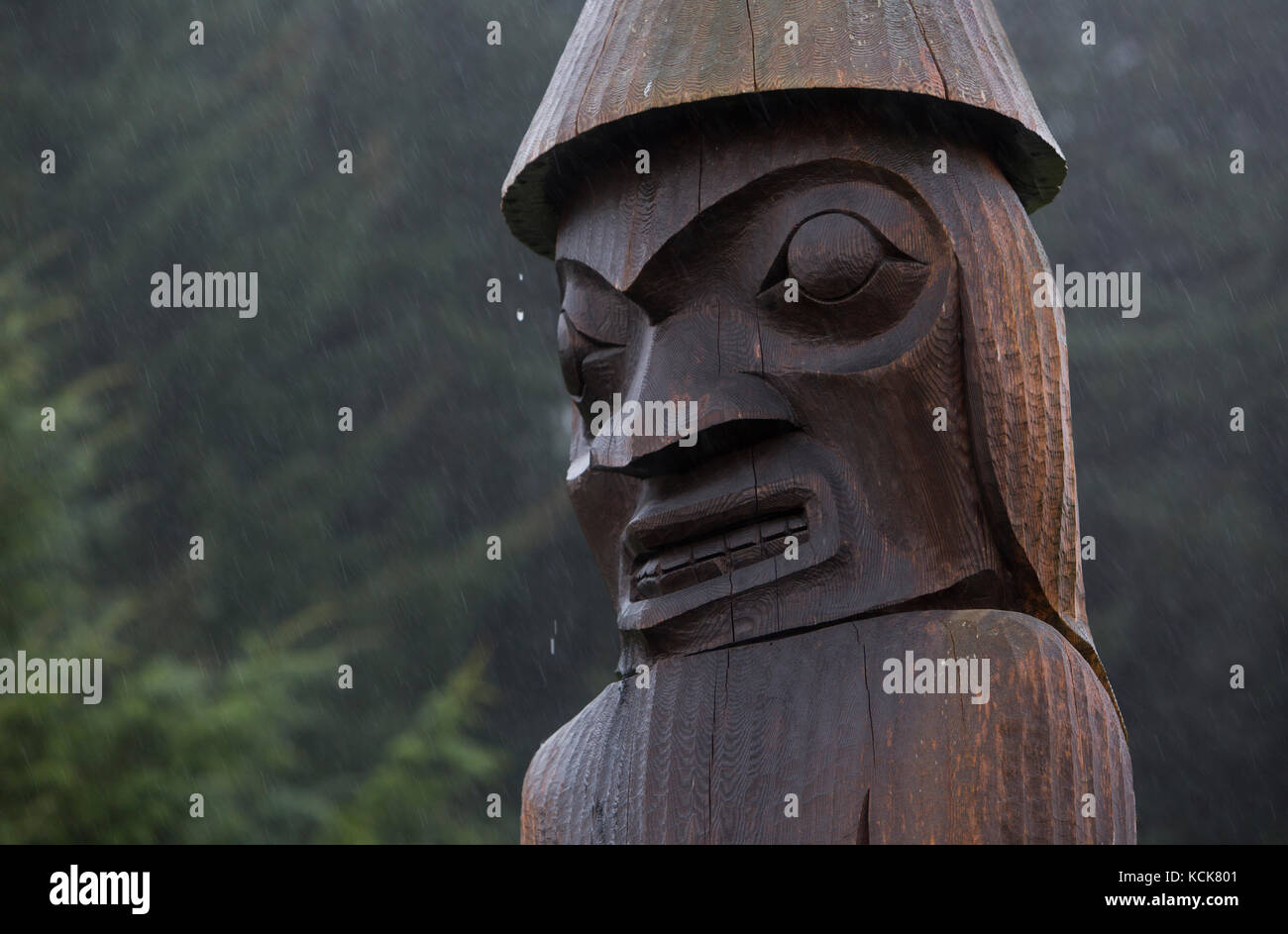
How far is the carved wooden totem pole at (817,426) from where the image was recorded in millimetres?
2480

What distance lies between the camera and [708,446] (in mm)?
2699

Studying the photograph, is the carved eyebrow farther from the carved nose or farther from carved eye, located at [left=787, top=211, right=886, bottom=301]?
carved eye, located at [left=787, top=211, right=886, bottom=301]

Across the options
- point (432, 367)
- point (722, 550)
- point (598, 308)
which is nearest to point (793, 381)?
point (722, 550)

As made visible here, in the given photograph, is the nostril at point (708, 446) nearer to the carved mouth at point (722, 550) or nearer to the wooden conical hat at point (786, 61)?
the carved mouth at point (722, 550)

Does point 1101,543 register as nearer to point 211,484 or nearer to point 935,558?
point 211,484

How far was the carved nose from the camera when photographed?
8.72 ft

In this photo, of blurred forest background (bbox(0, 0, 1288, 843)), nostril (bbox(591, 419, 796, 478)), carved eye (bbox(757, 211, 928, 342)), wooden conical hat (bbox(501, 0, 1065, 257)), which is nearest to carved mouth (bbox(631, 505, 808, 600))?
nostril (bbox(591, 419, 796, 478))

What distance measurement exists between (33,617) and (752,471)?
13.0 ft

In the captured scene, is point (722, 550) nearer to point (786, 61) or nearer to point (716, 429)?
point (716, 429)

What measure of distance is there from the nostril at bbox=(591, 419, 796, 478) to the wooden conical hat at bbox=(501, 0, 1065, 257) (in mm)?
560

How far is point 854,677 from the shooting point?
2480 millimetres

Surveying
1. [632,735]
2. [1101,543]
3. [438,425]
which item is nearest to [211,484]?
[438,425]

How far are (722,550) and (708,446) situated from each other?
7.2 inches

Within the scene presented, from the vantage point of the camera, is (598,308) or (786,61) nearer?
(786,61)
